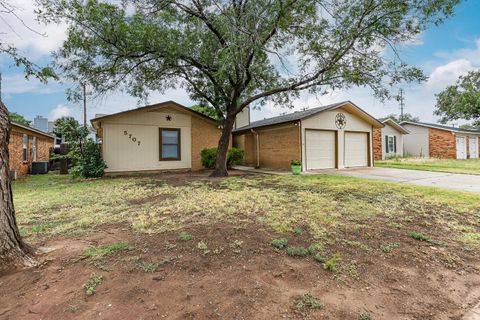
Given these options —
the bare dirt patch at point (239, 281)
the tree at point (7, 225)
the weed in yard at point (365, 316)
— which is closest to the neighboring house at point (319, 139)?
the bare dirt patch at point (239, 281)

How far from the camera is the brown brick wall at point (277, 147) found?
41.9ft

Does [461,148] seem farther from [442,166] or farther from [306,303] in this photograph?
[306,303]

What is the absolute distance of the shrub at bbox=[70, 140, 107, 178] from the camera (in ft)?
35.6

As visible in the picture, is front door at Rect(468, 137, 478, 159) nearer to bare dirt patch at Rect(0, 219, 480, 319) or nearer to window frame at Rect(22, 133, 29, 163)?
bare dirt patch at Rect(0, 219, 480, 319)

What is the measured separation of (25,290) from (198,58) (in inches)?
352

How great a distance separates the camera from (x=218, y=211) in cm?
481

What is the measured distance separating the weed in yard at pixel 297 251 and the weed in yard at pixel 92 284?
1.96 metres

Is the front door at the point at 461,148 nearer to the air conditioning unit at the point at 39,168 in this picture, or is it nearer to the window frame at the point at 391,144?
the window frame at the point at 391,144

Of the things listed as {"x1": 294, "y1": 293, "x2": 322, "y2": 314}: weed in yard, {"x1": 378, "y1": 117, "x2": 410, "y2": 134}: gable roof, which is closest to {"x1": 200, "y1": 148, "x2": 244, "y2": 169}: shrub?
{"x1": 294, "y1": 293, "x2": 322, "y2": 314}: weed in yard

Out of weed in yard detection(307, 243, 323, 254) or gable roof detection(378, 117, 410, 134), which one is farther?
gable roof detection(378, 117, 410, 134)

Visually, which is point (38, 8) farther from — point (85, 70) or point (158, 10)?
point (158, 10)

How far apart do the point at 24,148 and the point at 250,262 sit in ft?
53.1

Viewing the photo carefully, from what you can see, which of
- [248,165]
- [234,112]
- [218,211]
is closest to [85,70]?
[234,112]

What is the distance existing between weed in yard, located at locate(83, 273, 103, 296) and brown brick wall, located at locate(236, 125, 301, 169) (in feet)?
36.0
